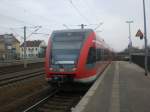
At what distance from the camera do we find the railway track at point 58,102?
12478mm

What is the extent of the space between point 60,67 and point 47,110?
12.3 feet

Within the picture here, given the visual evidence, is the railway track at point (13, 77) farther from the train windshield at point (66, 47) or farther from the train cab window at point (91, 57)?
the train cab window at point (91, 57)

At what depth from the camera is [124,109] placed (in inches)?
375

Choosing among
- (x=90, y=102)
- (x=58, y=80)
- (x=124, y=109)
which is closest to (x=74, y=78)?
(x=58, y=80)

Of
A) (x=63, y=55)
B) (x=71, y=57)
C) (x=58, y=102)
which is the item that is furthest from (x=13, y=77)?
(x=58, y=102)

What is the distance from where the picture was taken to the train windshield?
52.7 feet

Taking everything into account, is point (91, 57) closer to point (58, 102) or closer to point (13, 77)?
point (58, 102)

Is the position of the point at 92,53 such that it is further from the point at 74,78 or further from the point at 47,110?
the point at 47,110

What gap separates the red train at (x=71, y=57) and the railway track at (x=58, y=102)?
2.71ft

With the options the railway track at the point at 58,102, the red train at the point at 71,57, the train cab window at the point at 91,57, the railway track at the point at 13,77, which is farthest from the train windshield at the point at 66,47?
the railway track at the point at 13,77

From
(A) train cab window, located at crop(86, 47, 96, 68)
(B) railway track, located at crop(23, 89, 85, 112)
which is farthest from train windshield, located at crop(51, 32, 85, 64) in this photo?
(B) railway track, located at crop(23, 89, 85, 112)

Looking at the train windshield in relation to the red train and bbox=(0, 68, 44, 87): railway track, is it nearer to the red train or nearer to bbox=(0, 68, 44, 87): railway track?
the red train

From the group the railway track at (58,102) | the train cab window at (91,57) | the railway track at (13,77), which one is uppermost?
the train cab window at (91,57)

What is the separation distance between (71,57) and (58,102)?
104 inches
